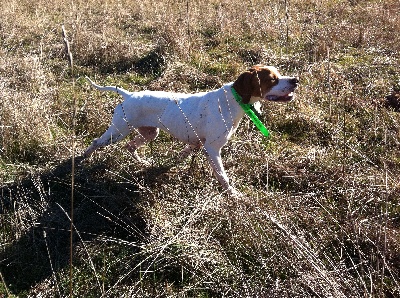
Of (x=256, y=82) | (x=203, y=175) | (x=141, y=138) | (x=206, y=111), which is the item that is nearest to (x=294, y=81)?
(x=256, y=82)

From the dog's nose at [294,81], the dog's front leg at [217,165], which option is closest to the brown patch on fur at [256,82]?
the dog's nose at [294,81]

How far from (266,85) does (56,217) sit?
1.93 metres

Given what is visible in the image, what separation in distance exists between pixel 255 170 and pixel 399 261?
1.43 metres

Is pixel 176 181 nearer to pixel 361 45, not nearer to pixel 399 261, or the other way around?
pixel 399 261

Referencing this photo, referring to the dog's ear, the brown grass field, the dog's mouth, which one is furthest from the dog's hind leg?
the dog's mouth

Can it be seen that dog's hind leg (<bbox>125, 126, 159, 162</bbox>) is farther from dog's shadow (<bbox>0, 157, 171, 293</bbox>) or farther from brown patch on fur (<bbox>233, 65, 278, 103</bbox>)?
brown patch on fur (<bbox>233, 65, 278, 103</bbox>)

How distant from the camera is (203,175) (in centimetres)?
384

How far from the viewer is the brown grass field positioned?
2750 millimetres

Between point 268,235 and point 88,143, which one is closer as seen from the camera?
point 268,235

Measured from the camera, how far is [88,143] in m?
4.64

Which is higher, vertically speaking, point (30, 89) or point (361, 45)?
point (30, 89)

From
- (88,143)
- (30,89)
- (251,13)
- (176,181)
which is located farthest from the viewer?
(251,13)

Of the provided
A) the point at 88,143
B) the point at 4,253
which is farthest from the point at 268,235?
the point at 88,143

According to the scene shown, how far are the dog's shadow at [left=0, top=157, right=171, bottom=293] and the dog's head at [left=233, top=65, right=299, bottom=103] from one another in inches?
41.8
